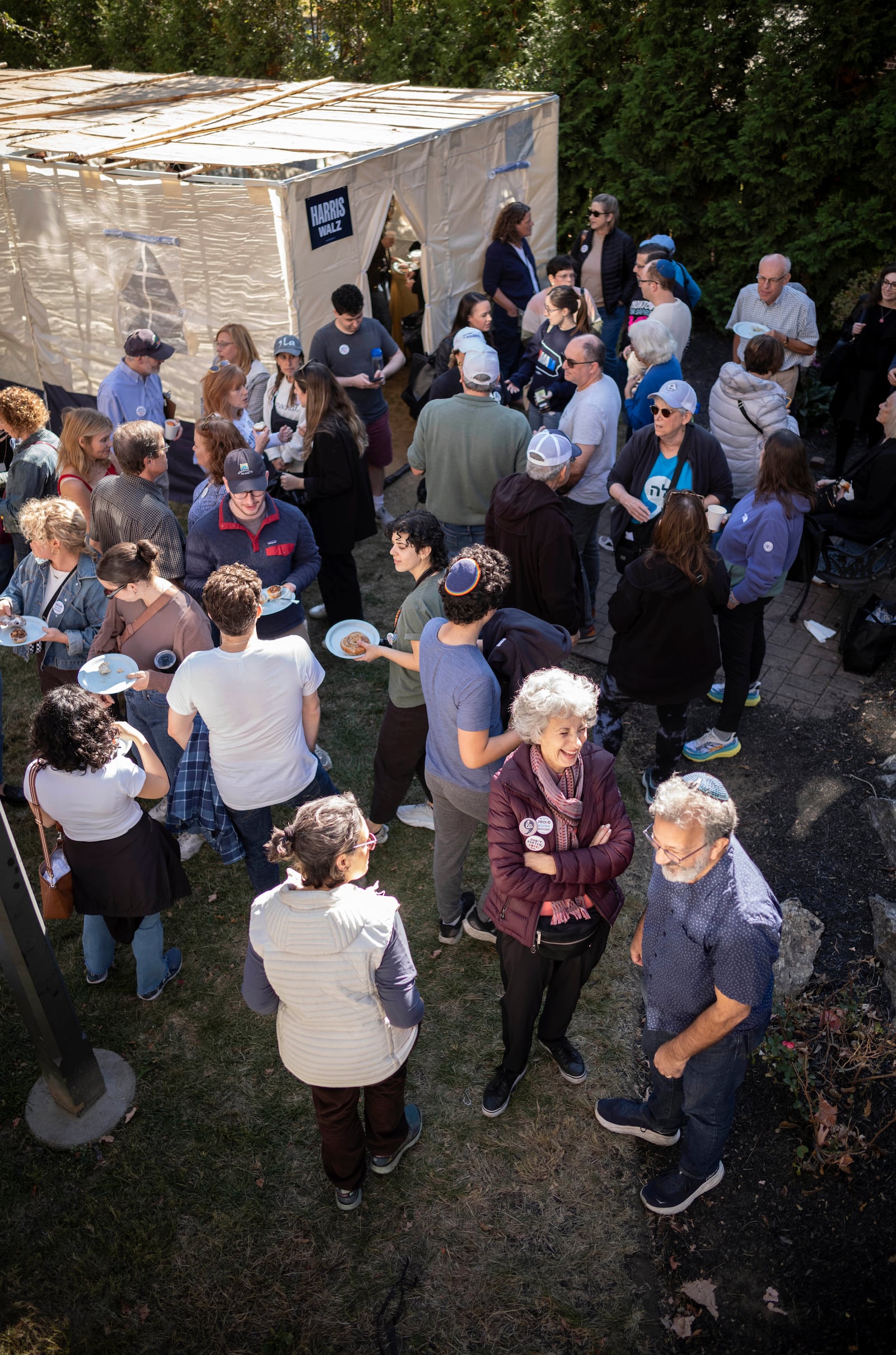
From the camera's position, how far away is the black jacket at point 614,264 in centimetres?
883

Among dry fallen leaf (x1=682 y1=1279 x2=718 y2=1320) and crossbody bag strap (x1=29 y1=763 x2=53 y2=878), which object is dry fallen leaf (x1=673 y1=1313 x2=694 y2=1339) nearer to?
dry fallen leaf (x1=682 y1=1279 x2=718 y2=1320)

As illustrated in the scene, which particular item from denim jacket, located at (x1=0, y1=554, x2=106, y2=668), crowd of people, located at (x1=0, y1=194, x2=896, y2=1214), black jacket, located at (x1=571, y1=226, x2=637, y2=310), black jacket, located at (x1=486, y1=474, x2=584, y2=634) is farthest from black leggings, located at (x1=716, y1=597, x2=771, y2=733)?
black jacket, located at (x1=571, y1=226, x2=637, y2=310)

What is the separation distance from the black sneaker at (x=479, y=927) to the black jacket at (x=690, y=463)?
253 cm

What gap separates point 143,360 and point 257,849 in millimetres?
3672

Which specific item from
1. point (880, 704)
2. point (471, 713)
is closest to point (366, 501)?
point (471, 713)

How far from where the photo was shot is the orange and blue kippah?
3.47m

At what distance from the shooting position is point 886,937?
436 cm

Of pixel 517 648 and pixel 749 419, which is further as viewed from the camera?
pixel 749 419

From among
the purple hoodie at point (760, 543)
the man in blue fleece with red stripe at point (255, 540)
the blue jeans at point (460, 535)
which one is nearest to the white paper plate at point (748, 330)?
the purple hoodie at point (760, 543)

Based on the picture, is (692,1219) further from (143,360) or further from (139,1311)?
(143,360)

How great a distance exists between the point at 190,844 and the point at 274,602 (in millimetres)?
1473

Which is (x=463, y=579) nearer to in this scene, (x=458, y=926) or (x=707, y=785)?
(x=707, y=785)

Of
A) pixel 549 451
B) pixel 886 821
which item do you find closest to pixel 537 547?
pixel 549 451

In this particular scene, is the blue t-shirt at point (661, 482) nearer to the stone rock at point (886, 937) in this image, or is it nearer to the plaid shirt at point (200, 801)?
the stone rock at point (886, 937)
